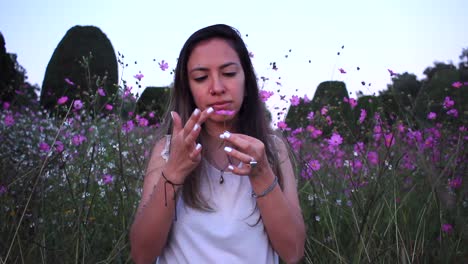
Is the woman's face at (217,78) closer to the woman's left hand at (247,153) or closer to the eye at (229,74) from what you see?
the eye at (229,74)

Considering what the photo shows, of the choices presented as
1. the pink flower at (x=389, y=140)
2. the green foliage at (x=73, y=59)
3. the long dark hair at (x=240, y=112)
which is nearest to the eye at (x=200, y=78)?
the long dark hair at (x=240, y=112)

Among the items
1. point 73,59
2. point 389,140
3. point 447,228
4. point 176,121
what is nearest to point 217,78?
point 176,121

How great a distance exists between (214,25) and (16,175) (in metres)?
1.23

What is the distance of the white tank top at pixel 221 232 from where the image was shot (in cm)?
143

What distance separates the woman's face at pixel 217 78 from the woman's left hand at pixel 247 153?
20cm

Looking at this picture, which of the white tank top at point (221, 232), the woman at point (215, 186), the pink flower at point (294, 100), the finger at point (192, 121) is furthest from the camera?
the pink flower at point (294, 100)

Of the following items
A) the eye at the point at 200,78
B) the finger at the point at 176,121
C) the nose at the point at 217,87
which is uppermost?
the eye at the point at 200,78

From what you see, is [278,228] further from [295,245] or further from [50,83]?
[50,83]

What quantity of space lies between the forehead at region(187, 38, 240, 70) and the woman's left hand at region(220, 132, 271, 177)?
32cm

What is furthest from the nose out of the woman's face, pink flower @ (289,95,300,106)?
pink flower @ (289,95,300,106)

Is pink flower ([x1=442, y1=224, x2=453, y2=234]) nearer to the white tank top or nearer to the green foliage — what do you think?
the white tank top

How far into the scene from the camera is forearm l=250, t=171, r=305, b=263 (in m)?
1.32

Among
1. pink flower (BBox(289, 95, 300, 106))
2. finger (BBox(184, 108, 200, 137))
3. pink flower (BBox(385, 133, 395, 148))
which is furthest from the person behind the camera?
pink flower (BBox(289, 95, 300, 106))

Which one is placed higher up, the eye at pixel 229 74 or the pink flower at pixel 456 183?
the eye at pixel 229 74
